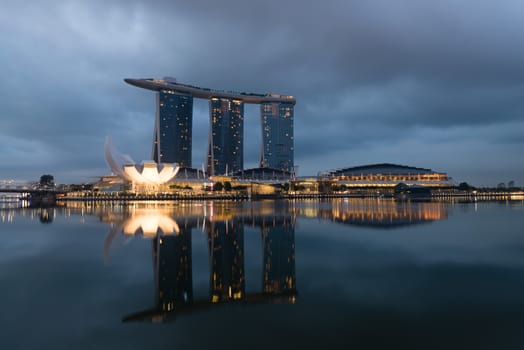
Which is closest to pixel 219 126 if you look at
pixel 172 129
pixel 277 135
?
pixel 172 129

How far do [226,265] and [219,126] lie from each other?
108 m

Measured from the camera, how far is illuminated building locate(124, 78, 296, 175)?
101000 millimetres

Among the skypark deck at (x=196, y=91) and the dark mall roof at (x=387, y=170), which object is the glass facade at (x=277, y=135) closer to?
the skypark deck at (x=196, y=91)

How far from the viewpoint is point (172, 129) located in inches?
4016

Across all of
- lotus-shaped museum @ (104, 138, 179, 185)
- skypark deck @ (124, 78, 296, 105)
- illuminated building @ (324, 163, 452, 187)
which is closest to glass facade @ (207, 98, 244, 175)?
skypark deck @ (124, 78, 296, 105)

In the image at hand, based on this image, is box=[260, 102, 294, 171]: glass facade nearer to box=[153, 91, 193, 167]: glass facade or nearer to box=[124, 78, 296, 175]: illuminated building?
box=[124, 78, 296, 175]: illuminated building

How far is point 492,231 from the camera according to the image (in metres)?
15.7

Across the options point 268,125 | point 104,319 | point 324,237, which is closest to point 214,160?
point 268,125

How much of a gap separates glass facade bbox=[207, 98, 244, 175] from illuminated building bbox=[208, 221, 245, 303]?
96815 mm

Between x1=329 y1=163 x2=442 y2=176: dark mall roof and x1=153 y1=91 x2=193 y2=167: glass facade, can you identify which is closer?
x1=329 y1=163 x2=442 y2=176: dark mall roof

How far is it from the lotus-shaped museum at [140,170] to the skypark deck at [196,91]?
3895 centimetres

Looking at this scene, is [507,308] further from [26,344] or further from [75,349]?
[26,344]

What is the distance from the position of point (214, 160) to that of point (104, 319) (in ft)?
352

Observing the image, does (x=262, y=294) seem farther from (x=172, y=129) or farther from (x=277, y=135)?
(x=277, y=135)
